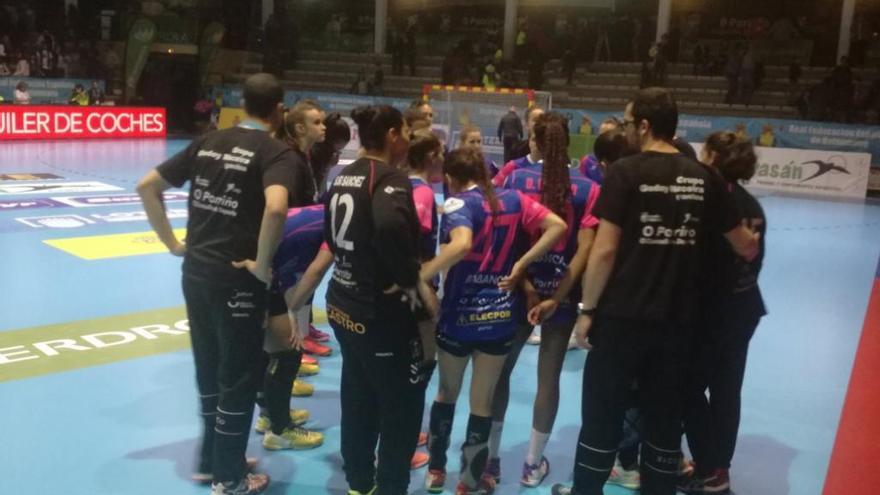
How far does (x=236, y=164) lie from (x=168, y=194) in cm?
985

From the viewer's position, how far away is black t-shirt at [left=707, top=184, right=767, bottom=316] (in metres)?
3.45

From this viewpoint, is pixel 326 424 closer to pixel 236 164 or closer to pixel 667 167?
pixel 236 164

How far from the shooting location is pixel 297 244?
4.00 m

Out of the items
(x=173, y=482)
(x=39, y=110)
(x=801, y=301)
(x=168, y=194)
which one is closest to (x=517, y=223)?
(x=173, y=482)

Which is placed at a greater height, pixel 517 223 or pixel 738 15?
pixel 738 15

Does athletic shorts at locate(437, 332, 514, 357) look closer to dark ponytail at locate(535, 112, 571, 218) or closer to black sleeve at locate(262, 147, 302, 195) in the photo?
dark ponytail at locate(535, 112, 571, 218)

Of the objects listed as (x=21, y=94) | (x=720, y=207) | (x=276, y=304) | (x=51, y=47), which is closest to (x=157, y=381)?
(x=276, y=304)

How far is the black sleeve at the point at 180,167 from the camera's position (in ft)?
11.5

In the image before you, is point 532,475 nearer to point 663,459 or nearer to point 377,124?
point 663,459

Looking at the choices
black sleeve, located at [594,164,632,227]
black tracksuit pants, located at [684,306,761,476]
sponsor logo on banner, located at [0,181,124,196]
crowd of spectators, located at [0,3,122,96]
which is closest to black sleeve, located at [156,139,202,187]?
black sleeve, located at [594,164,632,227]

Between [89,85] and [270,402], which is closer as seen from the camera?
[270,402]

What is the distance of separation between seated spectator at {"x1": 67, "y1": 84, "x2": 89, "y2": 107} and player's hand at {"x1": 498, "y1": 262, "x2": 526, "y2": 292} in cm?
2200

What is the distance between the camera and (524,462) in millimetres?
4254

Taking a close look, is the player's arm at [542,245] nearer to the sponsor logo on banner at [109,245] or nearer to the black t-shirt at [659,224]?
the black t-shirt at [659,224]
